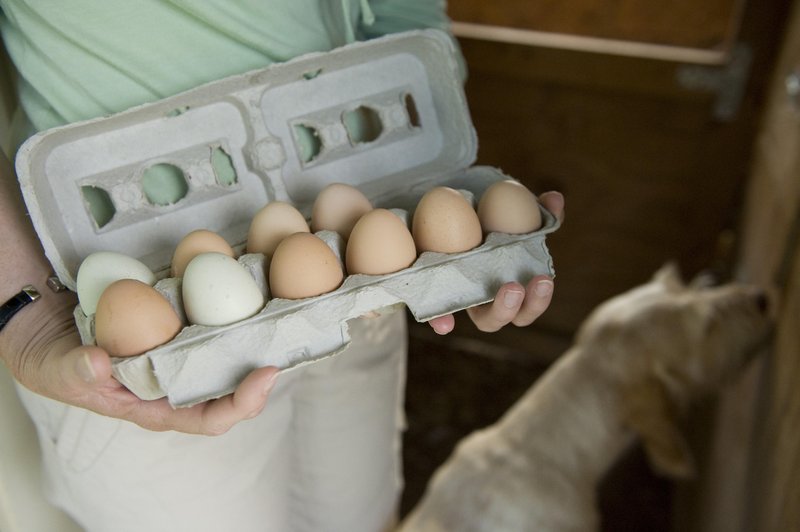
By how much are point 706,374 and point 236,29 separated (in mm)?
1212

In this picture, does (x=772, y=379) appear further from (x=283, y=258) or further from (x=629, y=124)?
(x=283, y=258)

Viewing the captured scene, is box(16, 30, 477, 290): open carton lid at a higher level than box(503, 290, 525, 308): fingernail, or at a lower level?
higher

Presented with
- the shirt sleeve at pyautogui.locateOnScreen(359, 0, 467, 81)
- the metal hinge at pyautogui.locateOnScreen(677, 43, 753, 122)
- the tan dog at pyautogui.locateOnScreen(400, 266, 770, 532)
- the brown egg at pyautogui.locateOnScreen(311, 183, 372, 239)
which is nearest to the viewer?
the brown egg at pyautogui.locateOnScreen(311, 183, 372, 239)

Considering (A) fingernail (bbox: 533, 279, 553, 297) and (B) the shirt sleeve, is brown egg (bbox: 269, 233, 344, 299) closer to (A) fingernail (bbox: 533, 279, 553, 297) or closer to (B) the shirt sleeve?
(A) fingernail (bbox: 533, 279, 553, 297)

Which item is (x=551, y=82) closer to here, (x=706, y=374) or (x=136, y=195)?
(x=706, y=374)

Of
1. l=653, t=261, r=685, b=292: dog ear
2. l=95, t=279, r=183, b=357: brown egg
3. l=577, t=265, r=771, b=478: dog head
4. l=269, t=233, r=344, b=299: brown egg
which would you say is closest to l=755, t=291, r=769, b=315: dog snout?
l=577, t=265, r=771, b=478: dog head

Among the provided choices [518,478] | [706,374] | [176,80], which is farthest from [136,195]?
[706,374]

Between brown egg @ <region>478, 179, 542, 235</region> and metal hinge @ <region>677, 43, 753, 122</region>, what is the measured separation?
42.0 inches

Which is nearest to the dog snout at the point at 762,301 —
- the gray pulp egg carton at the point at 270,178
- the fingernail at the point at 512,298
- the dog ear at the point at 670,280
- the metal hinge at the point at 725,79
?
the dog ear at the point at 670,280

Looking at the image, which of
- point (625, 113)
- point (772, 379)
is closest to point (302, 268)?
point (772, 379)

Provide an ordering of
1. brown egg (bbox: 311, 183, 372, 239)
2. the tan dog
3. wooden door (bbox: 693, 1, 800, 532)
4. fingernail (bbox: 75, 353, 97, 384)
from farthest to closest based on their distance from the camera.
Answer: the tan dog < wooden door (bbox: 693, 1, 800, 532) < brown egg (bbox: 311, 183, 372, 239) < fingernail (bbox: 75, 353, 97, 384)

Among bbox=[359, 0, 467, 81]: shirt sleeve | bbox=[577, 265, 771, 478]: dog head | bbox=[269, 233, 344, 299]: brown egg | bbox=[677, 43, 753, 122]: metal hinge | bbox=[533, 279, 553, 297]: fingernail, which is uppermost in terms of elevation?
bbox=[359, 0, 467, 81]: shirt sleeve

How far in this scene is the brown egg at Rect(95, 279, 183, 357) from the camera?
64 centimetres

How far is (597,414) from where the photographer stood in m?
1.48
